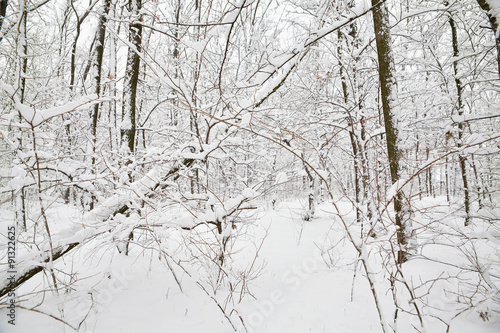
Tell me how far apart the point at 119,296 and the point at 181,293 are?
81cm

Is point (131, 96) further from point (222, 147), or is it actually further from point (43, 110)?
point (43, 110)

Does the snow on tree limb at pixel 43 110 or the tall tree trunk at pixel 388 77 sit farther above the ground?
the tall tree trunk at pixel 388 77

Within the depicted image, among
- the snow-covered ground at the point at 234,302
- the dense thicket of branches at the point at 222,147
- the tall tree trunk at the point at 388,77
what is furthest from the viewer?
the tall tree trunk at the point at 388,77

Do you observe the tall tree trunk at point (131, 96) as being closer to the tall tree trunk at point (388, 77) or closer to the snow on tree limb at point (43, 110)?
the snow on tree limb at point (43, 110)

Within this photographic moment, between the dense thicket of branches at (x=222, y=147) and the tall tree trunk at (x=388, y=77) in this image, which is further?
the tall tree trunk at (x=388, y=77)

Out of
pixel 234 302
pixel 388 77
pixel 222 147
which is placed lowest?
pixel 234 302

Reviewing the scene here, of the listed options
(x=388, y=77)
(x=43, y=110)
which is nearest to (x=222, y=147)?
(x=43, y=110)

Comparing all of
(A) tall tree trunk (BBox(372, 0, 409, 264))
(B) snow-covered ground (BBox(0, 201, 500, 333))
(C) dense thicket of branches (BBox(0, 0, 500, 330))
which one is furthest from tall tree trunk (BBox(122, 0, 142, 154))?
(A) tall tree trunk (BBox(372, 0, 409, 264))

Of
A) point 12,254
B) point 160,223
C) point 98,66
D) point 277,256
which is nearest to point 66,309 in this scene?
point 12,254

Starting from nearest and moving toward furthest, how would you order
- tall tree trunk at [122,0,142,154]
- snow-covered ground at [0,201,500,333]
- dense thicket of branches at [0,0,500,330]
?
dense thicket of branches at [0,0,500,330]
snow-covered ground at [0,201,500,333]
tall tree trunk at [122,0,142,154]

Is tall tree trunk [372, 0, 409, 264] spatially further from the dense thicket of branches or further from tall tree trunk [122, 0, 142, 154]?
tall tree trunk [122, 0, 142, 154]

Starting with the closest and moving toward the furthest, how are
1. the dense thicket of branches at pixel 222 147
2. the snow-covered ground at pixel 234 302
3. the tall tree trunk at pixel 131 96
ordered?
the dense thicket of branches at pixel 222 147, the snow-covered ground at pixel 234 302, the tall tree trunk at pixel 131 96

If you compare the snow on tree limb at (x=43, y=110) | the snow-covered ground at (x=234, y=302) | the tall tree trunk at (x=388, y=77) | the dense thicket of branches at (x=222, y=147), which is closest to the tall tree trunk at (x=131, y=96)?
the dense thicket of branches at (x=222, y=147)

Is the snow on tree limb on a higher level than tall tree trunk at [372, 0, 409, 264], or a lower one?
lower
